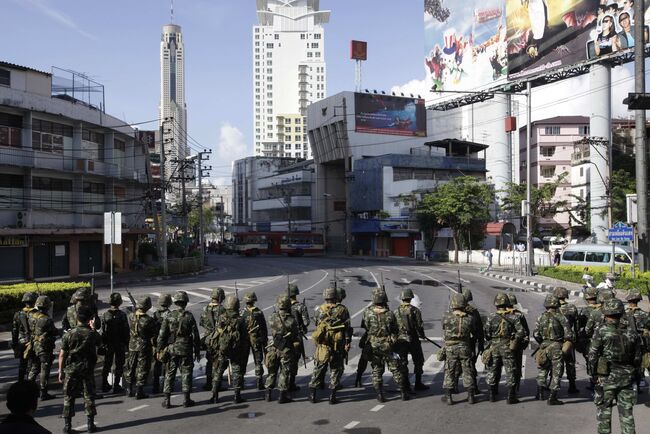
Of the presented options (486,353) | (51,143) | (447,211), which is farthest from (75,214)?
(486,353)

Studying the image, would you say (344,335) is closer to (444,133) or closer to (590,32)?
(590,32)

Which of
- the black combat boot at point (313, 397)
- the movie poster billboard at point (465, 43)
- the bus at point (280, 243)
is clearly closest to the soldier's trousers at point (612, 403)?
the black combat boot at point (313, 397)

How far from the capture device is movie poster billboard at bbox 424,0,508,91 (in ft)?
193

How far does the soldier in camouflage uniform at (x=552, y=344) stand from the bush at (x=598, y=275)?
10864 mm

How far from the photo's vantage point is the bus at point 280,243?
63562mm

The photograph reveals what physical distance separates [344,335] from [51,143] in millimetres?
29421

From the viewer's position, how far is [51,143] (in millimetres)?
33094

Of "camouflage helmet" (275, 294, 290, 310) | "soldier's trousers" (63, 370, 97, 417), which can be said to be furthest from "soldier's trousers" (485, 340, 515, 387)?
"soldier's trousers" (63, 370, 97, 417)

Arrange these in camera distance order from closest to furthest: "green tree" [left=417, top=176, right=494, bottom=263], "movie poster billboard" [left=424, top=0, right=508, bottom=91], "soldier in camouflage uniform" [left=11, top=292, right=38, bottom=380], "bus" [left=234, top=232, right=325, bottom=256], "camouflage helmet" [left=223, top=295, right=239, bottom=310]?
"camouflage helmet" [left=223, top=295, right=239, bottom=310] → "soldier in camouflage uniform" [left=11, top=292, right=38, bottom=380] → "green tree" [left=417, top=176, right=494, bottom=263] → "movie poster billboard" [left=424, top=0, right=508, bottom=91] → "bus" [left=234, top=232, right=325, bottom=256]

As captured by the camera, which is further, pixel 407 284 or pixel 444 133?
pixel 444 133

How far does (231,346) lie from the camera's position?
9.05 metres

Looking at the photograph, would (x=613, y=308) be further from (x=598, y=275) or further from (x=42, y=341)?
(x=598, y=275)

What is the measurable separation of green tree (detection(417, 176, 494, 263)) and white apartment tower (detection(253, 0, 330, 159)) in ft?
395

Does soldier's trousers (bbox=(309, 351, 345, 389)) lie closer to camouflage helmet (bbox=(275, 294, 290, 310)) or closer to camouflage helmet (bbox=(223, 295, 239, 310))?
camouflage helmet (bbox=(275, 294, 290, 310))
